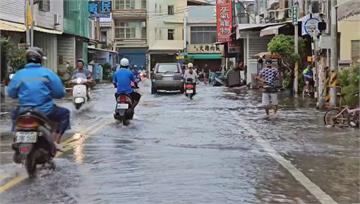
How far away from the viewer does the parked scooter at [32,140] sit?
868 cm

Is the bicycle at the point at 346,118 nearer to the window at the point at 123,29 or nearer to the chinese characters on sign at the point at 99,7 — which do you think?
the chinese characters on sign at the point at 99,7

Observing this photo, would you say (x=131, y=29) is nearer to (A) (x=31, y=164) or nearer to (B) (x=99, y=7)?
(B) (x=99, y=7)

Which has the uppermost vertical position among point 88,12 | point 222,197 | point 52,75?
point 88,12

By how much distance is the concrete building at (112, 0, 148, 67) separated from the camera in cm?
8156

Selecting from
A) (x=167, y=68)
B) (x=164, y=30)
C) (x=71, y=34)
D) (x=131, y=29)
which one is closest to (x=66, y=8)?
(x=71, y=34)

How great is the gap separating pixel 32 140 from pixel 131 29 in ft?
245

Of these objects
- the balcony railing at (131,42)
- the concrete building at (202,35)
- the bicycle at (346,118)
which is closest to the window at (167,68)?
the bicycle at (346,118)

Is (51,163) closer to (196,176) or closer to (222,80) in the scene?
(196,176)

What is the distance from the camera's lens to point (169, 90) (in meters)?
35.8

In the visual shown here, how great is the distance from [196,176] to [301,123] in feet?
28.5

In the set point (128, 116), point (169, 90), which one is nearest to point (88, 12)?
point (169, 90)

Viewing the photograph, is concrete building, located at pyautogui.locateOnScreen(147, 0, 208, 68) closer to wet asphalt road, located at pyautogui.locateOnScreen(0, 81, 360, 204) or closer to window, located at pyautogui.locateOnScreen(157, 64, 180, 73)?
window, located at pyautogui.locateOnScreen(157, 64, 180, 73)

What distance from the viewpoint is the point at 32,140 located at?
8.68 m

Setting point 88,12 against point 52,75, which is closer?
point 52,75
